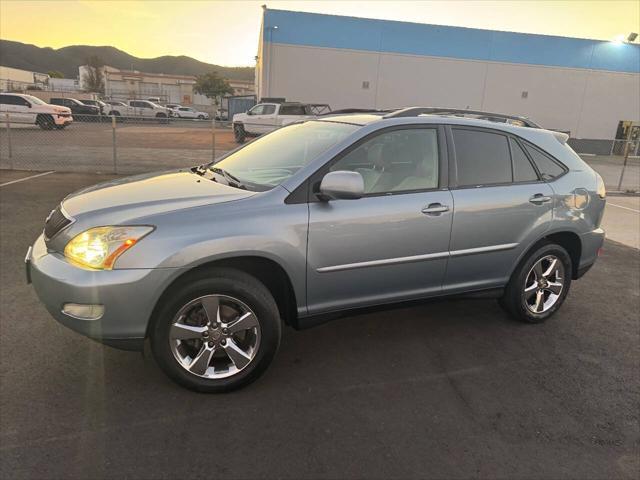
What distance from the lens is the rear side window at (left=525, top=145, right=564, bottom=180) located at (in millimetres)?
4036

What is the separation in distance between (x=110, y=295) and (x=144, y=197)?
0.74 meters

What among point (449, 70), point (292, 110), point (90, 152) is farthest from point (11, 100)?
point (449, 70)

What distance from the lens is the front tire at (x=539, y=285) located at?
402 centimetres

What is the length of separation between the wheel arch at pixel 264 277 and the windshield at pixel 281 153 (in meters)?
0.50

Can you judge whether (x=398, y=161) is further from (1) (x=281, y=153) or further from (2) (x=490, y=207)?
(1) (x=281, y=153)

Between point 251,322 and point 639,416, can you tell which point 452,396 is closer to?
point 639,416

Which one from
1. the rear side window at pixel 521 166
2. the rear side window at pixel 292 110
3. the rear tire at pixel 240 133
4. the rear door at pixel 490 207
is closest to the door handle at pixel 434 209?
the rear door at pixel 490 207

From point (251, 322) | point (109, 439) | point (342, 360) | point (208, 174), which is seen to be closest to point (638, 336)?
point (342, 360)

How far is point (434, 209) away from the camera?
341 cm

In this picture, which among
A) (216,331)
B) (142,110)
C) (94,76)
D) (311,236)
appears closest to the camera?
(216,331)

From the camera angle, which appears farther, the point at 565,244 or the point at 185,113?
the point at 185,113

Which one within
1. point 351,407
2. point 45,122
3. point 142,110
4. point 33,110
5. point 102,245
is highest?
point 102,245

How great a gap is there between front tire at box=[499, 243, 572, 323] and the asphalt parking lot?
6.0 inches

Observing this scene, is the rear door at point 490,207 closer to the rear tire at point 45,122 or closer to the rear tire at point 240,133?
the rear tire at point 240,133
